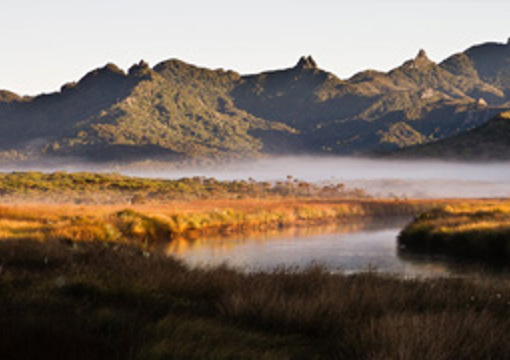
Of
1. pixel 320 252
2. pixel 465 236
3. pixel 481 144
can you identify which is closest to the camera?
pixel 465 236

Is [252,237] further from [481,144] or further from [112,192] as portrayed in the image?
[481,144]

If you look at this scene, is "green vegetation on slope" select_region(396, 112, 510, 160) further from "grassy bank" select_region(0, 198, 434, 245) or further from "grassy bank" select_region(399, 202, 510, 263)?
"grassy bank" select_region(399, 202, 510, 263)

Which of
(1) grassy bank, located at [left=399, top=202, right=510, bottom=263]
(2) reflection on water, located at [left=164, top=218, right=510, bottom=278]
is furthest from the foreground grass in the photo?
(1) grassy bank, located at [left=399, top=202, right=510, bottom=263]

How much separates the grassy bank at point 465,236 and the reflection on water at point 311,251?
1415 millimetres

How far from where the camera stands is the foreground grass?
24.6ft

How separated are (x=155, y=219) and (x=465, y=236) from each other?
62.3 ft

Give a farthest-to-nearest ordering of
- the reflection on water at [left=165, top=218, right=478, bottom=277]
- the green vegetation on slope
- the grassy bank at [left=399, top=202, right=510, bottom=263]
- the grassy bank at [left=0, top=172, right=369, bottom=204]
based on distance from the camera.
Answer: the green vegetation on slope → the grassy bank at [left=0, top=172, right=369, bottom=204] → the grassy bank at [left=399, top=202, right=510, bottom=263] → the reflection on water at [left=165, top=218, right=478, bottom=277]

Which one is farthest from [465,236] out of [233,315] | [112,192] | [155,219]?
[112,192]

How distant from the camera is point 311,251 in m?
30.2

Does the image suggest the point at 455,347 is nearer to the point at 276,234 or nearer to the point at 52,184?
the point at 276,234

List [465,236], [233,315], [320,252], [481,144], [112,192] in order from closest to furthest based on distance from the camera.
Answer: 1. [233,315]
2. [465,236]
3. [320,252]
4. [112,192]
5. [481,144]

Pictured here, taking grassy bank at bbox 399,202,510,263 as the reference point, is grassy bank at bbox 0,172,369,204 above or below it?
above

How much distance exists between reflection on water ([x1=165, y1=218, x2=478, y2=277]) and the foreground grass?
7.09m

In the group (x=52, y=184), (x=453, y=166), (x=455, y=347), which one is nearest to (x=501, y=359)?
→ (x=455, y=347)
